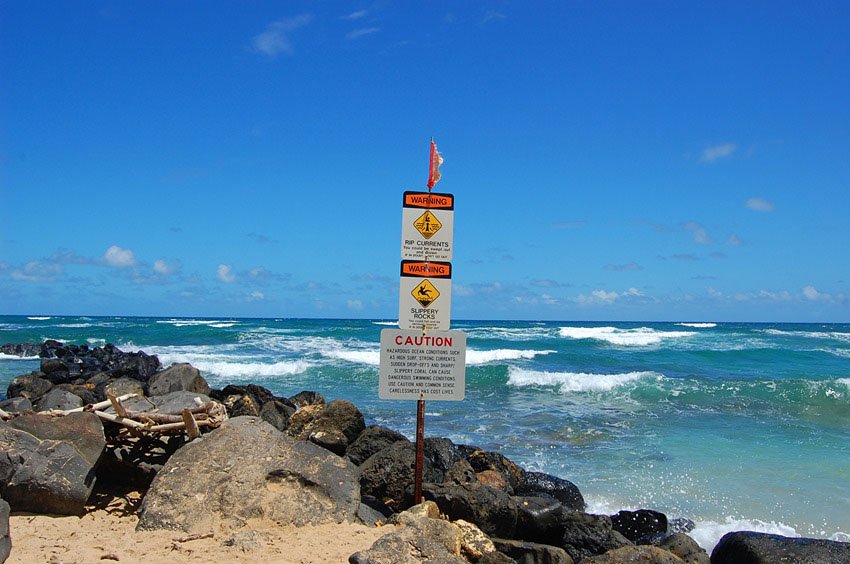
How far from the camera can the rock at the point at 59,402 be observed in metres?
12.4

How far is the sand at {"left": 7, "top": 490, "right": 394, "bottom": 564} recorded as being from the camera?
16.6 ft

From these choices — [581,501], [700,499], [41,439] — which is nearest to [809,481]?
[700,499]

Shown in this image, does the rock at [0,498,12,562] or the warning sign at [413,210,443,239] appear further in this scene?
the warning sign at [413,210,443,239]

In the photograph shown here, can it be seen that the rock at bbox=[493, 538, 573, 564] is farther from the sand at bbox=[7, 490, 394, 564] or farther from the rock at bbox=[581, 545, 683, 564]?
the sand at bbox=[7, 490, 394, 564]

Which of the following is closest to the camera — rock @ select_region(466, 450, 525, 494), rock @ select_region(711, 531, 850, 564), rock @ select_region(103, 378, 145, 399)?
rock @ select_region(711, 531, 850, 564)

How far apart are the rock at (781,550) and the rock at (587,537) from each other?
1015 millimetres

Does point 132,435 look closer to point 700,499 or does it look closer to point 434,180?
point 434,180

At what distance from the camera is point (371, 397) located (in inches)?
733

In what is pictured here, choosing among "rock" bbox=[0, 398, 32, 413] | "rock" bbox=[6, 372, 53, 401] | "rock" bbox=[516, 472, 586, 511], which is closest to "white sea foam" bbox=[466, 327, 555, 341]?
"rock" bbox=[6, 372, 53, 401]

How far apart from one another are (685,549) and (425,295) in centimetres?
372

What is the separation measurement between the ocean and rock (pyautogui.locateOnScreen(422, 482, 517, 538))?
232 cm

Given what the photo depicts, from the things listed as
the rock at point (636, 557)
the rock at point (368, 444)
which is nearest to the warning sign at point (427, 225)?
the rock at point (636, 557)

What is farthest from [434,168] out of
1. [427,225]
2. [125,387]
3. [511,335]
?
[511,335]

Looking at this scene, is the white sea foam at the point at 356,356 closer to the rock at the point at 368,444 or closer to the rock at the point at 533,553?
the rock at the point at 368,444
